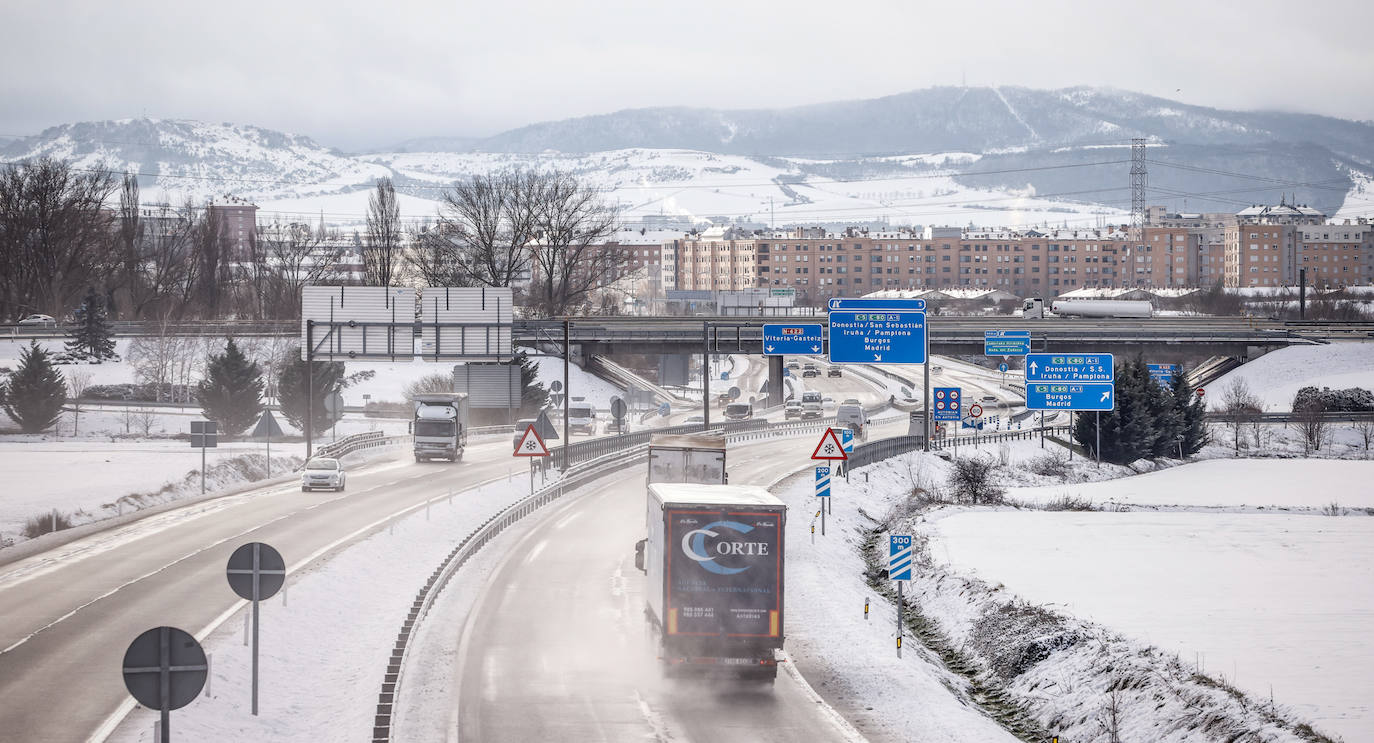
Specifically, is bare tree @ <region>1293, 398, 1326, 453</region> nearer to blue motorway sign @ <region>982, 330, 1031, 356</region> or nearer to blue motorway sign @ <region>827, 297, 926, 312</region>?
blue motorway sign @ <region>982, 330, 1031, 356</region>

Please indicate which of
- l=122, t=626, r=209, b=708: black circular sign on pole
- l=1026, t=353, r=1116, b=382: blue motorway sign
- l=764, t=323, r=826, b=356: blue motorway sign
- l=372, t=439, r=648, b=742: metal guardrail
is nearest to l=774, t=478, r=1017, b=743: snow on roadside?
l=372, t=439, r=648, b=742: metal guardrail

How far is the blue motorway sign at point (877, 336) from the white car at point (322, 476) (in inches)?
893

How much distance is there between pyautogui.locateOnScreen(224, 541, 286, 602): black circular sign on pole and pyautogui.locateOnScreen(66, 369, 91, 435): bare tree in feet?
212

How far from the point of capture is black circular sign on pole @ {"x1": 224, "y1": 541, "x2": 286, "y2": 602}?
18047 mm

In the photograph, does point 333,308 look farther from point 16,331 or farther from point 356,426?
point 16,331

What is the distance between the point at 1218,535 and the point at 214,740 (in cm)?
4033

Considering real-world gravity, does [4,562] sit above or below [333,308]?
below

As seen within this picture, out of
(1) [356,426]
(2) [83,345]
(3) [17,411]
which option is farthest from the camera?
(2) [83,345]

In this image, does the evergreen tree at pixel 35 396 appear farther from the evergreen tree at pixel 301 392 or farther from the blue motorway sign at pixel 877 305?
the blue motorway sign at pixel 877 305

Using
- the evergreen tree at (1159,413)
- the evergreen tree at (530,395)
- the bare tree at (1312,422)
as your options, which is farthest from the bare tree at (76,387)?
the bare tree at (1312,422)

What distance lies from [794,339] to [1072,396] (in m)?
19.9

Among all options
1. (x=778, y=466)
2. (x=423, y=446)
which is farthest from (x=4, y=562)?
(x=778, y=466)

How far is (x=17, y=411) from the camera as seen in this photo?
239ft

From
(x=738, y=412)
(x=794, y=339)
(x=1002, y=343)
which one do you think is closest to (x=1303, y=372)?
(x=1002, y=343)
